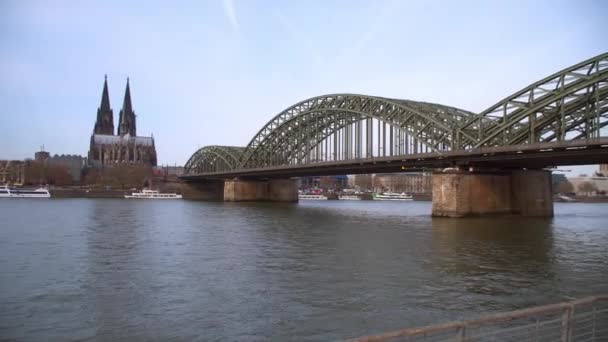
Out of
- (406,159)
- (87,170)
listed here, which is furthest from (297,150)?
(87,170)

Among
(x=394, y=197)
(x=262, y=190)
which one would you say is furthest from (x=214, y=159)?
(x=394, y=197)

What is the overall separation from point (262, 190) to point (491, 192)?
6582cm

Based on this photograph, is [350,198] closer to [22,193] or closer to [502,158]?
[22,193]

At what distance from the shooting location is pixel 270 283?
17938 millimetres

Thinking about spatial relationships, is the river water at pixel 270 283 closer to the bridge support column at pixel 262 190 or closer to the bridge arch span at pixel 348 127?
the bridge arch span at pixel 348 127

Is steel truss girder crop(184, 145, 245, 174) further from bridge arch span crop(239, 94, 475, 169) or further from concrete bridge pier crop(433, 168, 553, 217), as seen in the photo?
concrete bridge pier crop(433, 168, 553, 217)

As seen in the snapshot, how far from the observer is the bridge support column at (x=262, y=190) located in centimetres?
10900

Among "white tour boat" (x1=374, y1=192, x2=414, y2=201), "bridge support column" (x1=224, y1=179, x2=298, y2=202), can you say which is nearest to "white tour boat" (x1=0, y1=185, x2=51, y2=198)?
"bridge support column" (x1=224, y1=179, x2=298, y2=202)

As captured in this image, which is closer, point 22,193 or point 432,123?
point 432,123

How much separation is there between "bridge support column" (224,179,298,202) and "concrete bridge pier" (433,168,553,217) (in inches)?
2293

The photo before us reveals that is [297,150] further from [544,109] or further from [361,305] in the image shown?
[361,305]

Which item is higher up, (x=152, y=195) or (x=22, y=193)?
(x=22, y=193)

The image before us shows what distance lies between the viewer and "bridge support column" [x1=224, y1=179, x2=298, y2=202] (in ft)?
358

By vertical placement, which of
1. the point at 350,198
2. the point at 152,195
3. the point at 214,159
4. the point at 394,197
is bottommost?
the point at 350,198
